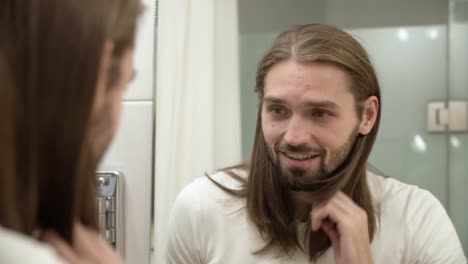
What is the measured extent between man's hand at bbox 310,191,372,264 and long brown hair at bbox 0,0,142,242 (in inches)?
23.3

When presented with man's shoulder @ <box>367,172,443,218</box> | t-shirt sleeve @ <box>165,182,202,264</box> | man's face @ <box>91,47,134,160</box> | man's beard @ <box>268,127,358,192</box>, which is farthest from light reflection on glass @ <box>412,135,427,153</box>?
man's face @ <box>91,47,134,160</box>

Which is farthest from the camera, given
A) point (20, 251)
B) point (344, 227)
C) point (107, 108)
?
point (344, 227)

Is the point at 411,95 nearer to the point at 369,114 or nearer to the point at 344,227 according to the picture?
the point at 369,114

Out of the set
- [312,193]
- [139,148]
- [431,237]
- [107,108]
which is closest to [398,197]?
[431,237]

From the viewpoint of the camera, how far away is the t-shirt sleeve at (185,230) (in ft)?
3.18

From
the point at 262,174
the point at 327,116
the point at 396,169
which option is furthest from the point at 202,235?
the point at 396,169

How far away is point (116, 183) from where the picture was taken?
111cm

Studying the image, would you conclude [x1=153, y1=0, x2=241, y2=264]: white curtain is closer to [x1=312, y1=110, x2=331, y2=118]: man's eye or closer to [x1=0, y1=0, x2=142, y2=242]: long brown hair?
[x1=312, y1=110, x2=331, y2=118]: man's eye

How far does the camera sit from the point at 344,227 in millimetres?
880

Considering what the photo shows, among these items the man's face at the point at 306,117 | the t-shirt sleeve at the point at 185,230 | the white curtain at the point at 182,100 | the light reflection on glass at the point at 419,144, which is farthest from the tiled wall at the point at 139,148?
the light reflection on glass at the point at 419,144

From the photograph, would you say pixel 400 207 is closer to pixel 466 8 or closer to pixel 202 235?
pixel 202 235

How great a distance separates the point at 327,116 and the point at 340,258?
0.83ft

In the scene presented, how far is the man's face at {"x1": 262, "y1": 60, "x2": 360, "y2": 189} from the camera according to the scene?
0.90m

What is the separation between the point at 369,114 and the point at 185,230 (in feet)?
1.41
